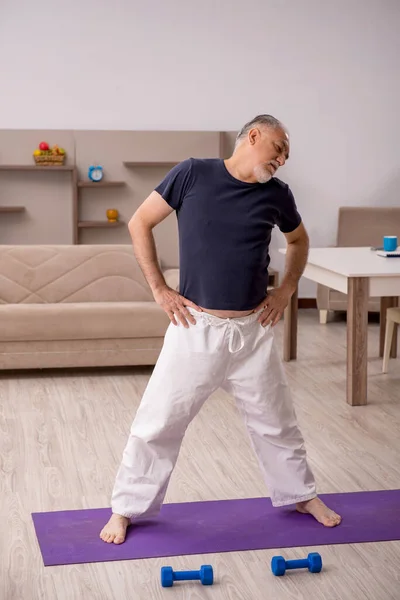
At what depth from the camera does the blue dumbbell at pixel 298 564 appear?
2740 millimetres

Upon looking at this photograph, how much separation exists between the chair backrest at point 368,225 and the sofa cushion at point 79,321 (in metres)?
2.65

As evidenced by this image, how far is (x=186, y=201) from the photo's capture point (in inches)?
113

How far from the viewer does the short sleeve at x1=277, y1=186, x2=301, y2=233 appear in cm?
294

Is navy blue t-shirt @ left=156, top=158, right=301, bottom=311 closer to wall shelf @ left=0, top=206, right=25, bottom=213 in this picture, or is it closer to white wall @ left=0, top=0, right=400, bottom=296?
wall shelf @ left=0, top=206, right=25, bottom=213

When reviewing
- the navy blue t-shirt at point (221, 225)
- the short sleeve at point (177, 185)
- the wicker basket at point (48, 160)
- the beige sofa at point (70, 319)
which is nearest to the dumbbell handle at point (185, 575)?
the navy blue t-shirt at point (221, 225)

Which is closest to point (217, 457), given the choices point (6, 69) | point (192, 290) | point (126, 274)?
point (192, 290)

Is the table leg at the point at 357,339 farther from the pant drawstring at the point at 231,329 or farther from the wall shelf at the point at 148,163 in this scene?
the wall shelf at the point at 148,163

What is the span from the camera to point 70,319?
17.2ft

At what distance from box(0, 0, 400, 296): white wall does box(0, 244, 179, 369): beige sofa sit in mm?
2079

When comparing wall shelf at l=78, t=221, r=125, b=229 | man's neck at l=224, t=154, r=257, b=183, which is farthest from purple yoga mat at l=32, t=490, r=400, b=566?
wall shelf at l=78, t=221, r=125, b=229

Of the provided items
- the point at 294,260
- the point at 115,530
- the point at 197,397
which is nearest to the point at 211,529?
the point at 115,530

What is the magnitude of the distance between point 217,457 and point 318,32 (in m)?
4.82

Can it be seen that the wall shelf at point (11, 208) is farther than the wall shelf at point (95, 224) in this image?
No

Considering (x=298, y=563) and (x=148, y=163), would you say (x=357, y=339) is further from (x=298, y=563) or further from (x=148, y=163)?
(x=148, y=163)
